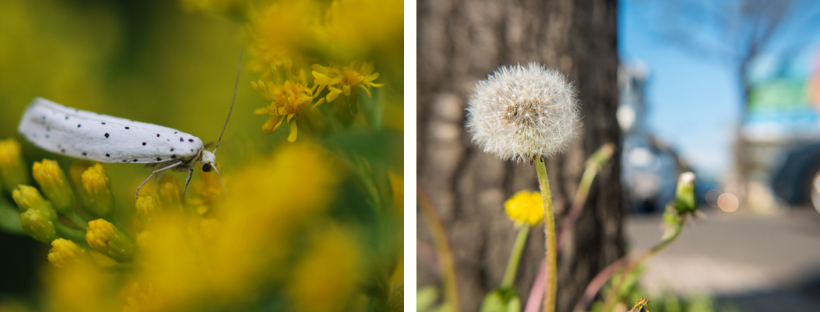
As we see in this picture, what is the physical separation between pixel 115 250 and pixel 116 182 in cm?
7

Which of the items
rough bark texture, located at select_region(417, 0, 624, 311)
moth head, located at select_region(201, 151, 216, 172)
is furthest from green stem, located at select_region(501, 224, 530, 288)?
moth head, located at select_region(201, 151, 216, 172)

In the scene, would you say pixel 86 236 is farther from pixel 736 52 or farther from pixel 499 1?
pixel 736 52

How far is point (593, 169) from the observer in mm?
633

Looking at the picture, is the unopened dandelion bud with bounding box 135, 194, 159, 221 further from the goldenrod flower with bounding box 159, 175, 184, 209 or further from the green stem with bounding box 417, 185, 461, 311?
the green stem with bounding box 417, 185, 461, 311

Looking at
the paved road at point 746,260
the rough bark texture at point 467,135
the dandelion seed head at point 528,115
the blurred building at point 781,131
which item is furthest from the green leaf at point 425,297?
the blurred building at point 781,131

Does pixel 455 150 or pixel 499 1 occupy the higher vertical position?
pixel 499 1

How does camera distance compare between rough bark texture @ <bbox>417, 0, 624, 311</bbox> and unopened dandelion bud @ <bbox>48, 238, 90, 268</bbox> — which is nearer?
unopened dandelion bud @ <bbox>48, 238, 90, 268</bbox>

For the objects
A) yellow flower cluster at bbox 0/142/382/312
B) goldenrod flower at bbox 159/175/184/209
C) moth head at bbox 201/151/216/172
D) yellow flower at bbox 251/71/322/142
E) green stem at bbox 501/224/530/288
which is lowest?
green stem at bbox 501/224/530/288

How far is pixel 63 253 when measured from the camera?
0.33 meters

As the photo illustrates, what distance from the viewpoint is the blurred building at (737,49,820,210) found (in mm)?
898

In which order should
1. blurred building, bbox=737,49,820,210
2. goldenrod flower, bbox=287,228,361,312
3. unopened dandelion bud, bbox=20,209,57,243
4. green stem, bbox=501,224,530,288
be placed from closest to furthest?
unopened dandelion bud, bbox=20,209,57,243, goldenrod flower, bbox=287,228,361,312, green stem, bbox=501,224,530,288, blurred building, bbox=737,49,820,210

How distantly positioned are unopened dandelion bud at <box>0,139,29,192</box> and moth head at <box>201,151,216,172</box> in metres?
0.13

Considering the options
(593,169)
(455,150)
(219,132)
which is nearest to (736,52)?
(593,169)

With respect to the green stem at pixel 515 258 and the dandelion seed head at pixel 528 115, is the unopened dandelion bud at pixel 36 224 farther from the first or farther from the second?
the green stem at pixel 515 258
